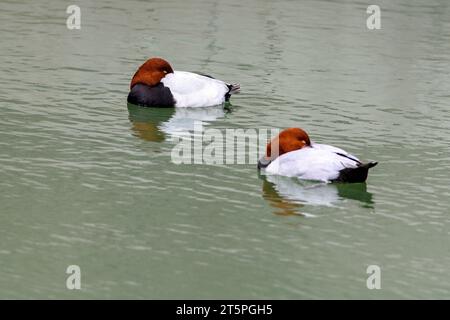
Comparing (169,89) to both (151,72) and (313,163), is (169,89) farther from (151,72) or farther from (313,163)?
(313,163)

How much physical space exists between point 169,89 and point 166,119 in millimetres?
709

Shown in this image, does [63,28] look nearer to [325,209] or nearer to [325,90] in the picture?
[325,90]

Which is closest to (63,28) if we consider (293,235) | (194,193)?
(194,193)

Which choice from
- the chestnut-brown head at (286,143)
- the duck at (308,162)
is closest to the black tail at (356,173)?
the duck at (308,162)

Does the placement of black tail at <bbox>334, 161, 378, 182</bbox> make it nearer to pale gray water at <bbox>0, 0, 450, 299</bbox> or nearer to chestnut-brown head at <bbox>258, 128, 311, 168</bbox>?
pale gray water at <bbox>0, 0, 450, 299</bbox>

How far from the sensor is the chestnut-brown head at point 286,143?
10438mm

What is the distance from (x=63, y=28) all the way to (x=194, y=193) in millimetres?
8702

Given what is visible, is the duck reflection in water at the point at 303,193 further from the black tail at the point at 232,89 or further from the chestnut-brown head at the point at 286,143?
the black tail at the point at 232,89

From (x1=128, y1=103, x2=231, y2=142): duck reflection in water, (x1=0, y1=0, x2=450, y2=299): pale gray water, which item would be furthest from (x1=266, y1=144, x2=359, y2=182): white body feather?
(x1=128, y1=103, x2=231, y2=142): duck reflection in water

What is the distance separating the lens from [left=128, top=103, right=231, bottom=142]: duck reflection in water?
12109 millimetres

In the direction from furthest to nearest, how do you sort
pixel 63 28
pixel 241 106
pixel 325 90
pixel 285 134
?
pixel 63 28 → pixel 325 90 → pixel 241 106 → pixel 285 134

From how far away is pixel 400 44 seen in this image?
18.2 metres

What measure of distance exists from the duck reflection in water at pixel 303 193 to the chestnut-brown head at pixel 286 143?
8.7 inches

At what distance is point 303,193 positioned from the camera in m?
9.96
